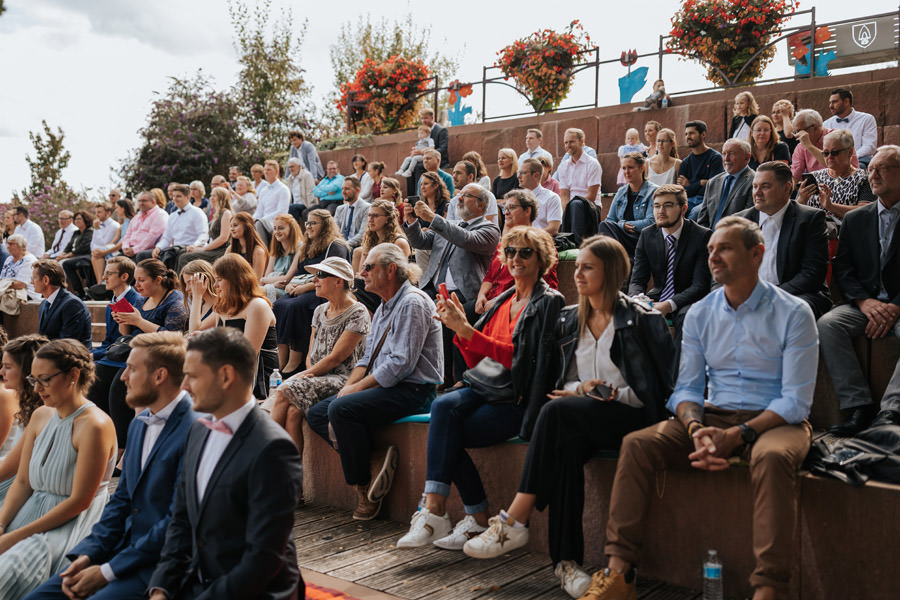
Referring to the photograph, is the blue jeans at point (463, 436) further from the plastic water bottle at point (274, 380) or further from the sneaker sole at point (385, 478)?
the plastic water bottle at point (274, 380)

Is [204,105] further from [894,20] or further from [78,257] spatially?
[894,20]

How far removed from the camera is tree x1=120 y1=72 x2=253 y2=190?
17.3 meters

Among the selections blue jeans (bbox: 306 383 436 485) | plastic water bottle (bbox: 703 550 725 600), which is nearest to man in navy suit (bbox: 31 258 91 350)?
blue jeans (bbox: 306 383 436 485)

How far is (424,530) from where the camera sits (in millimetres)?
3990

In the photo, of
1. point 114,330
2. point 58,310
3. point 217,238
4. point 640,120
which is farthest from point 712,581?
point 640,120

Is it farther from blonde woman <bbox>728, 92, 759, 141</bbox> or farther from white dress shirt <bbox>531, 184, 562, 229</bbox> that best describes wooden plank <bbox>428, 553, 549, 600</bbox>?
blonde woman <bbox>728, 92, 759, 141</bbox>

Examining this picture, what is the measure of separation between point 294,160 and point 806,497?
392 inches

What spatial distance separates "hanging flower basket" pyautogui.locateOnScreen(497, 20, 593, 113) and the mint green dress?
10508mm

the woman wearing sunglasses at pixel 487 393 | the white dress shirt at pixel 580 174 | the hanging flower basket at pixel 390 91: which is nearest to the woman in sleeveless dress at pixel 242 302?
the woman wearing sunglasses at pixel 487 393

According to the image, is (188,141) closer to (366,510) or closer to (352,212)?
(352,212)

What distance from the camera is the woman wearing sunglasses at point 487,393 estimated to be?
3.95 meters

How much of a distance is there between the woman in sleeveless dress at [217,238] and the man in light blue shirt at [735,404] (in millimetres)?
7076

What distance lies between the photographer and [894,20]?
10422mm

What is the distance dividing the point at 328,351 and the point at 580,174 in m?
4.62
